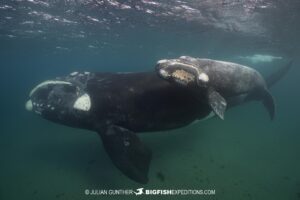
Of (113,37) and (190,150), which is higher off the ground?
(190,150)

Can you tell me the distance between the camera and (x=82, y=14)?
2308cm

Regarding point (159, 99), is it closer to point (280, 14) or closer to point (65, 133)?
point (65, 133)

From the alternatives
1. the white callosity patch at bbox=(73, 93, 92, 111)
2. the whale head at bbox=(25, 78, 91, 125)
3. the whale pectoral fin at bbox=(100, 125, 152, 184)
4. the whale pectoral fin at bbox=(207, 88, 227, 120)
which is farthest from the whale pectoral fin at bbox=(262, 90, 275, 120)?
the whale head at bbox=(25, 78, 91, 125)

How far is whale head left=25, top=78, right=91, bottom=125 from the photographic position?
35.4ft

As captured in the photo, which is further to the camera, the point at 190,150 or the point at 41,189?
the point at 190,150

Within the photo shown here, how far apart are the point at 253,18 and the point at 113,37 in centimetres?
1843

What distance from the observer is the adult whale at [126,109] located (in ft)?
32.0

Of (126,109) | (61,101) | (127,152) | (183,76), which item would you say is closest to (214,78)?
(183,76)

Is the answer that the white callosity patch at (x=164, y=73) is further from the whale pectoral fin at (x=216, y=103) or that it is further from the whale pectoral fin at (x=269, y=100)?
the whale pectoral fin at (x=269, y=100)

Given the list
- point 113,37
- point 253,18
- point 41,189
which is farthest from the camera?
point 113,37

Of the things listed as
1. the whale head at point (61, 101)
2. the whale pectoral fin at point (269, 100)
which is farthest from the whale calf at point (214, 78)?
the whale head at point (61, 101)

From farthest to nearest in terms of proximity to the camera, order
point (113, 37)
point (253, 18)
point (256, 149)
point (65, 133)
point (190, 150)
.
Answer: point (113, 37) < point (253, 18) < point (65, 133) < point (256, 149) < point (190, 150)

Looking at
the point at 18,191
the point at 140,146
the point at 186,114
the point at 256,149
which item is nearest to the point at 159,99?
the point at 186,114

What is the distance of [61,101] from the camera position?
442 inches
